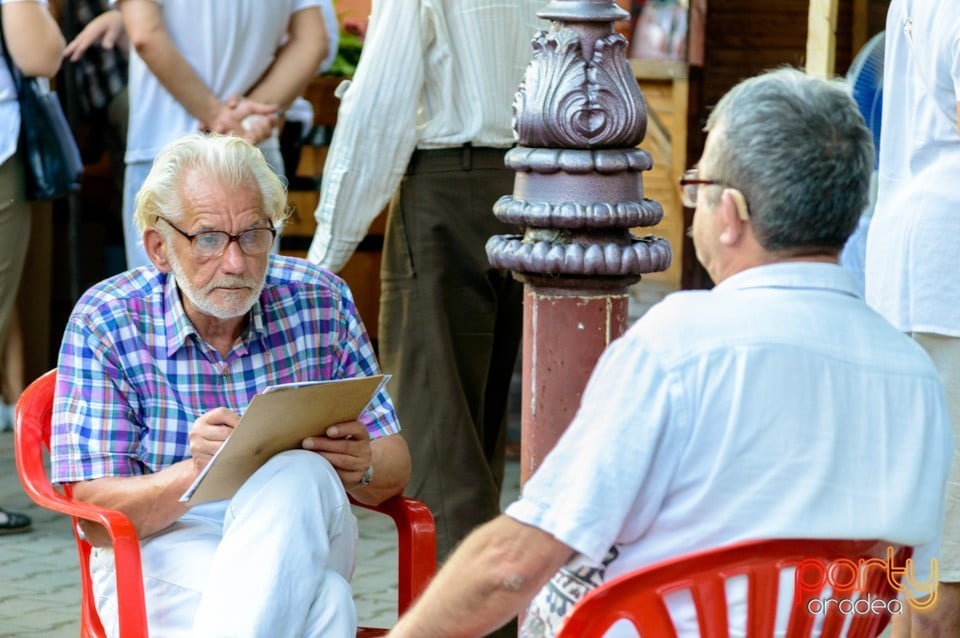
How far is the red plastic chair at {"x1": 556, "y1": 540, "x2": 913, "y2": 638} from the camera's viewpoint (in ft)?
6.59

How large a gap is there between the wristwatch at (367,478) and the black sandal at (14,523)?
2372 millimetres

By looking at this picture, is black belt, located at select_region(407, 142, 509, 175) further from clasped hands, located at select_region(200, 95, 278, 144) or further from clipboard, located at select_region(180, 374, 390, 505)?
clipboard, located at select_region(180, 374, 390, 505)

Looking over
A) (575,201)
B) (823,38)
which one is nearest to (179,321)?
(575,201)

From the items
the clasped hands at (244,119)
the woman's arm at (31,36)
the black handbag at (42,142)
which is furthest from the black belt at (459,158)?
the black handbag at (42,142)

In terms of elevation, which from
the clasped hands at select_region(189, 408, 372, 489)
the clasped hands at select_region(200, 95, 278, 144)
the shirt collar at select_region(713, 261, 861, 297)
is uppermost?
the clasped hands at select_region(200, 95, 278, 144)

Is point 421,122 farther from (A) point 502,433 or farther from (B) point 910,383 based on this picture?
(B) point 910,383

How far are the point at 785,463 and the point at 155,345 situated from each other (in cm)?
140

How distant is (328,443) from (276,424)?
18 cm

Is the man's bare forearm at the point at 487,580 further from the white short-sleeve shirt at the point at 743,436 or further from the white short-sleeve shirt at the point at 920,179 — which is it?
the white short-sleeve shirt at the point at 920,179

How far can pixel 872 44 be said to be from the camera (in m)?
4.91

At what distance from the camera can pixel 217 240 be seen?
3.03 meters


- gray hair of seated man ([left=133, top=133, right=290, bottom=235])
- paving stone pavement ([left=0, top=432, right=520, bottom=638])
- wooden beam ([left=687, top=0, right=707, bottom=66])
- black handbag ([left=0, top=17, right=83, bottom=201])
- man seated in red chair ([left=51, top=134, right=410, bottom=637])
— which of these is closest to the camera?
man seated in red chair ([left=51, top=134, right=410, bottom=637])

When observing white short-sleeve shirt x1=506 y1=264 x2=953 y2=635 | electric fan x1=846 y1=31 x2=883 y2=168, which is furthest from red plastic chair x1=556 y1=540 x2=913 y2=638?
electric fan x1=846 y1=31 x2=883 y2=168

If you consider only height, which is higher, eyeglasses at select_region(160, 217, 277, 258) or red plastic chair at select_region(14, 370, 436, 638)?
eyeglasses at select_region(160, 217, 277, 258)
